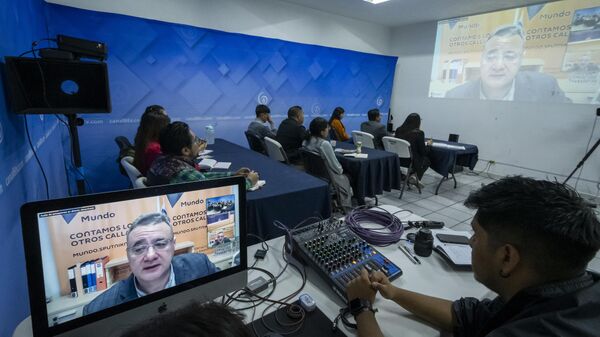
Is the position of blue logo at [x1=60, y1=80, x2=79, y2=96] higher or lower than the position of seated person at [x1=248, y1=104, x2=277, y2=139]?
higher

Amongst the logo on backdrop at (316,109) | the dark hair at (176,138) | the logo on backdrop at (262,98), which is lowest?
the dark hair at (176,138)

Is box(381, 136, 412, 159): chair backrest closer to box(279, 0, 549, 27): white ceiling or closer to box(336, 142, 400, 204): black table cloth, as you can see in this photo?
box(336, 142, 400, 204): black table cloth

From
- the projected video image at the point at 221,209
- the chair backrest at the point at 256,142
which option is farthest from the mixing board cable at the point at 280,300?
the chair backrest at the point at 256,142

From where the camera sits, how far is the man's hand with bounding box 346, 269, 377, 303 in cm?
82

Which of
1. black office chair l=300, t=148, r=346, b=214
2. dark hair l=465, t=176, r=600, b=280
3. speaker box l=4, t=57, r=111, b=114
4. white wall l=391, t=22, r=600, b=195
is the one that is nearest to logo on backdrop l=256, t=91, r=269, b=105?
black office chair l=300, t=148, r=346, b=214

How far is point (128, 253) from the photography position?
0.66 metres

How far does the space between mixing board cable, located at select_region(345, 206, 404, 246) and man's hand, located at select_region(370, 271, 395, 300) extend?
33 centimetres

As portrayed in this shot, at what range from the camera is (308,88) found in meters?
5.35

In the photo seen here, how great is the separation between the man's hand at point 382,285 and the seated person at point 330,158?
209 centimetres

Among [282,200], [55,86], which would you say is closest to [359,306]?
[282,200]

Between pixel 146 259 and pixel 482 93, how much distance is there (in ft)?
20.1

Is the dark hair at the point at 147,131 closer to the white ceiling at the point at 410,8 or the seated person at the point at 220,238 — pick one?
the seated person at the point at 220,238

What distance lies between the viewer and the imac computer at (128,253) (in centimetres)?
56

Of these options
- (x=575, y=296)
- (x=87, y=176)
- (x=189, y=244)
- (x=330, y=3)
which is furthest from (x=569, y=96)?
(x=87, y=176)
